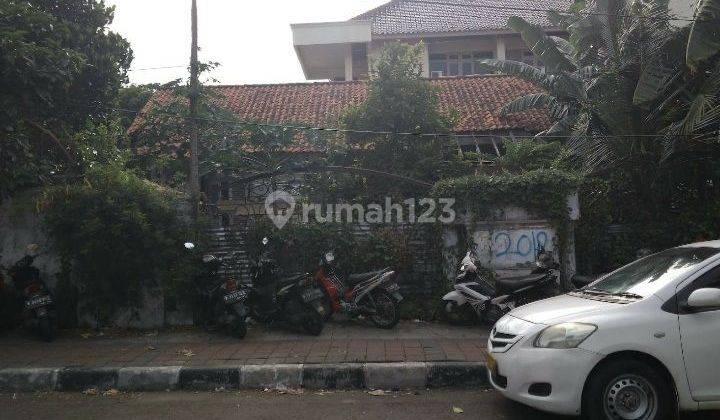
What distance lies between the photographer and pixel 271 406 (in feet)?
16.5

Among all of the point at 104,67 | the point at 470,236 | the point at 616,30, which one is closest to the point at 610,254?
the point at 470,236

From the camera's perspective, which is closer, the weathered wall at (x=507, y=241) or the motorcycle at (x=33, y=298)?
the motorcycle at (x=33, y=298)

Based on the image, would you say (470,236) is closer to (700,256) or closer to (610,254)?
(610,254)

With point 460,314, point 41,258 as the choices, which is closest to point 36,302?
point 41,258

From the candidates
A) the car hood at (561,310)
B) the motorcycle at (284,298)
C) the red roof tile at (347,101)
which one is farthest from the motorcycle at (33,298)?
the red roof tile at (347,101)

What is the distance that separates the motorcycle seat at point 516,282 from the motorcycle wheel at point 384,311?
4.73 feet

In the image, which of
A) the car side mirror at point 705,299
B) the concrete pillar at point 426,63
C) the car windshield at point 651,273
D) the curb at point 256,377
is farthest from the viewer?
the concrete pillar at point 426,63

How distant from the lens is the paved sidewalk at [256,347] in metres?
6.07

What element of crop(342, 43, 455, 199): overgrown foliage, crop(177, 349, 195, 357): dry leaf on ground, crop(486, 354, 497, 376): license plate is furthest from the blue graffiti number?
crop(177, 349, 195, 357): dry leaf on ground

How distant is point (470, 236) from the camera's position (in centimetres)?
809

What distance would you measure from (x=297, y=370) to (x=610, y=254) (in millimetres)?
5283

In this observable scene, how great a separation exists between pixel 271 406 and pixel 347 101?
12.1 metres

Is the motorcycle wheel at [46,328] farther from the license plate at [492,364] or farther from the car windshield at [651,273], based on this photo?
the car windshield at [651,273]

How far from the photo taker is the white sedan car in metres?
3.96
